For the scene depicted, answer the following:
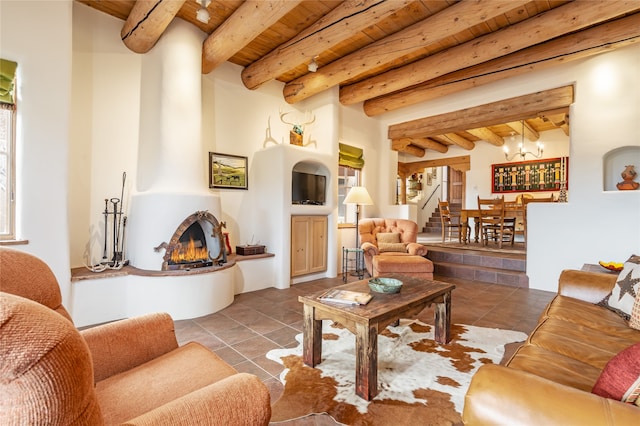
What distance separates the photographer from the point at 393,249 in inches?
190

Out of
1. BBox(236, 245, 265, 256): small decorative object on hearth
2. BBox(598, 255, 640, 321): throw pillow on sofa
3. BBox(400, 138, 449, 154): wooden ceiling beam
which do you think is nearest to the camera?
BBox(598, 255, 640, 321): throw pillow on sofa

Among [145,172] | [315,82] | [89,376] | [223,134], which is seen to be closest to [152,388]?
[89,376]

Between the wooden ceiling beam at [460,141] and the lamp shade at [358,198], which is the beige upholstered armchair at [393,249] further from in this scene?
the wooden ceiling beam at [460,141]

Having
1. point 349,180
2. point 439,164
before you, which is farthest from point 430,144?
point 349,180

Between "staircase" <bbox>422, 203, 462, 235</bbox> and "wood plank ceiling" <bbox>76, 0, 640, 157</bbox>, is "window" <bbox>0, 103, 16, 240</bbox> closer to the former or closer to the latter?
"wood plank ceiling" <bbox>76, 0, 640, 157</bbox>

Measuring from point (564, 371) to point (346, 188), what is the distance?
4884mm

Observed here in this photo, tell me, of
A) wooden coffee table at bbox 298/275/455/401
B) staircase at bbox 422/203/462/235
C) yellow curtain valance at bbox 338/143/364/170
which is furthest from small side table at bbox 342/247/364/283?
staircase at bbox 422/203/462/235

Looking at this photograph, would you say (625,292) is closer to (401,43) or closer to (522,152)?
(401,43)

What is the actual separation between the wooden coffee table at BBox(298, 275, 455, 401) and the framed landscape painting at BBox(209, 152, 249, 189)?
8.89ft

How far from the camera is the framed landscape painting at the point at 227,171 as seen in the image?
Answer: 4.27 meters

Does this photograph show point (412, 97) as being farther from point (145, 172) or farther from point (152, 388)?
point (152, 388)

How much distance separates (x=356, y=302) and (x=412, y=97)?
14.6 ft

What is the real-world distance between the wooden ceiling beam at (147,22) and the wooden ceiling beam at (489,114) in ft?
14.5

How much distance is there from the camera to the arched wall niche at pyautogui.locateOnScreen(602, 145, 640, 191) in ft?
12.8
